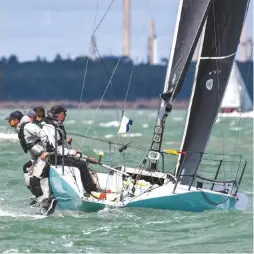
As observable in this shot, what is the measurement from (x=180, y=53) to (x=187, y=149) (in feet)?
4.73

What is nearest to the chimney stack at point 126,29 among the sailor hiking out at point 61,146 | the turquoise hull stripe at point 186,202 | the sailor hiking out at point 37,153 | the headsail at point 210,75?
the headsail at point 210,75

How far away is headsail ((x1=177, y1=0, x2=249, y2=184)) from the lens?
14922 millimetres

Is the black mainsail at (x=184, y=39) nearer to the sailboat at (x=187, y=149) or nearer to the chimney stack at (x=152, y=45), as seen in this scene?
the sailboat at (x=187, y=149)

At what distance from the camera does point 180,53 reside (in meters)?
14.5

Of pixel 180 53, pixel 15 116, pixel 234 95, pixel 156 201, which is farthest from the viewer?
pixel 234 95

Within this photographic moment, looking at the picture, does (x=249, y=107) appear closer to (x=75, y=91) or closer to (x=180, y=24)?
(x=75, y=91)

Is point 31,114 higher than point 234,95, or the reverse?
point 31,114

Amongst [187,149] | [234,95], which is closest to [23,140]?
[187,149]

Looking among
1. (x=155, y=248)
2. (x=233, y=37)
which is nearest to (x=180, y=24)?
(x=233, y=37)

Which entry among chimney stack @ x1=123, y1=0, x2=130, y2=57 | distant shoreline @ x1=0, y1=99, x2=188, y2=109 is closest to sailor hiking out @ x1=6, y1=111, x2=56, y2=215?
distant shoreline @ x1=0, y1=99, x2=188, y2=109

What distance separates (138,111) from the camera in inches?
5374

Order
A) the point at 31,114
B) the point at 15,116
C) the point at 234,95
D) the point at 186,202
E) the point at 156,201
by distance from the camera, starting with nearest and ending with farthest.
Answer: the point at 15,116 < the point at 31,114 < the point at 156,201 < the point at 186,202 < the point at 234,95

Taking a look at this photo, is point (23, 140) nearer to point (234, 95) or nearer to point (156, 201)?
point (156, 201)

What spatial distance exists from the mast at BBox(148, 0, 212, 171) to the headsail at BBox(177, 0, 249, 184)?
42 centimetres
